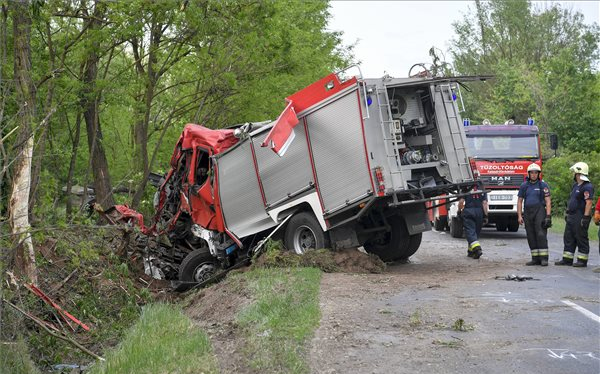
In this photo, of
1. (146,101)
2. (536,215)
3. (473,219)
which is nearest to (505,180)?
(473,219)

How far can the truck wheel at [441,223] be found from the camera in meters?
25.0

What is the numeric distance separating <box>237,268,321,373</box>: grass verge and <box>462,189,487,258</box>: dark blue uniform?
Answer: 444 centimetres

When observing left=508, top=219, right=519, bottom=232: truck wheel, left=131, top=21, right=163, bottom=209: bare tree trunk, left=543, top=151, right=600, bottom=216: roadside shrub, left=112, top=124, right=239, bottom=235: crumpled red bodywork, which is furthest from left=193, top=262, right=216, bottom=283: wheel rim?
left=543, top=151, right=600, bottom=216: roadside shrub

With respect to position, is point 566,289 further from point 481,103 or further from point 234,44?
point 481,103

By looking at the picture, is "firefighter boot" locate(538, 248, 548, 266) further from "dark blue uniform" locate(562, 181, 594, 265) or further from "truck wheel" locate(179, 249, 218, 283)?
"truck wheel" locate(179, 249, 218, 283)

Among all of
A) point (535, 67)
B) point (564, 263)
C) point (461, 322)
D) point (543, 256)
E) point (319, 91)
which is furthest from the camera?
point (535, 67)

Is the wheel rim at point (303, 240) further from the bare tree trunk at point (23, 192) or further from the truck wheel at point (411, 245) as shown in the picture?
the bare tree trunk at point (23, 192)

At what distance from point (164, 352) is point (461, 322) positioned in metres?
2.90

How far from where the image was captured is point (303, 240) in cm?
1452

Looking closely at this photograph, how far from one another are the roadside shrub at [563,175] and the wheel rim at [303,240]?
54.9 feet

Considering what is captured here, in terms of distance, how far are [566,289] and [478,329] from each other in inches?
130

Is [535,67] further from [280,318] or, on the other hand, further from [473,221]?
[280,318]

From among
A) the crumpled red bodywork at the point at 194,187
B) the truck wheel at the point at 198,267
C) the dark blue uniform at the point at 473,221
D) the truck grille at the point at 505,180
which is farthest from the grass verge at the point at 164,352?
the truck grille at the point at 505,180

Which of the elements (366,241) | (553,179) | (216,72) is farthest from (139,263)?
(553,179)
